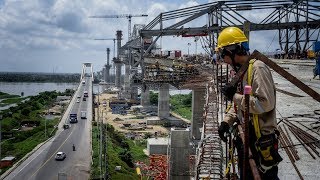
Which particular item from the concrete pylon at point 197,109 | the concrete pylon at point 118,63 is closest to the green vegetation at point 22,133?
the concrete pylon at point 197,109

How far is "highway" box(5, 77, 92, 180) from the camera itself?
36.4 m

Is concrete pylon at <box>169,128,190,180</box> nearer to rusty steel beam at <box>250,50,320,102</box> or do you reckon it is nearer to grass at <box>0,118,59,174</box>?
grass at <box>0,118,59,174</box>

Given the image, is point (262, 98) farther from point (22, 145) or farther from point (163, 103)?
point (163, 103)

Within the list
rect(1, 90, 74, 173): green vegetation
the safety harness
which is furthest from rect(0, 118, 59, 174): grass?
the safety harness

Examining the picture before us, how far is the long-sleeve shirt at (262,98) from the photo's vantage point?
447 centimetres

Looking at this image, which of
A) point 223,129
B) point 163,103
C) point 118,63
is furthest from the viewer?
point 118,63

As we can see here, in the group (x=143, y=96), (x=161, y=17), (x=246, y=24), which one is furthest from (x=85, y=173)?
(x=143, y=96)

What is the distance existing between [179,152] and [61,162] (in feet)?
54.8

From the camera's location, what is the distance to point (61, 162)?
41938 mm

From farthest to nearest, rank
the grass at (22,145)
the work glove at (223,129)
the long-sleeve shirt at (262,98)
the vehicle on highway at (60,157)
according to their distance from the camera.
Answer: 1. the grass at (22,145)
2. the vehicle on highway at (60,157)
3. the work glove at (223,129)
4. the long-sleeve shirt at (262,98)

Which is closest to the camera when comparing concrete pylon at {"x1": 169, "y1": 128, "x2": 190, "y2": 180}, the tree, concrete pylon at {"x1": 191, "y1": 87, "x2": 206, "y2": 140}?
concrete pylon at {"x1": 169, "y1": 128, "x2": 190, "y2": 180}

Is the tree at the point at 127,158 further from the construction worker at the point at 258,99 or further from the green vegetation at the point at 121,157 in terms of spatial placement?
the construction worker at the point at 258,99

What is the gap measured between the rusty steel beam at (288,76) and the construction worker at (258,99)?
0.29 feet

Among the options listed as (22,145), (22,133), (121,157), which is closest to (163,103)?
(22,133)
